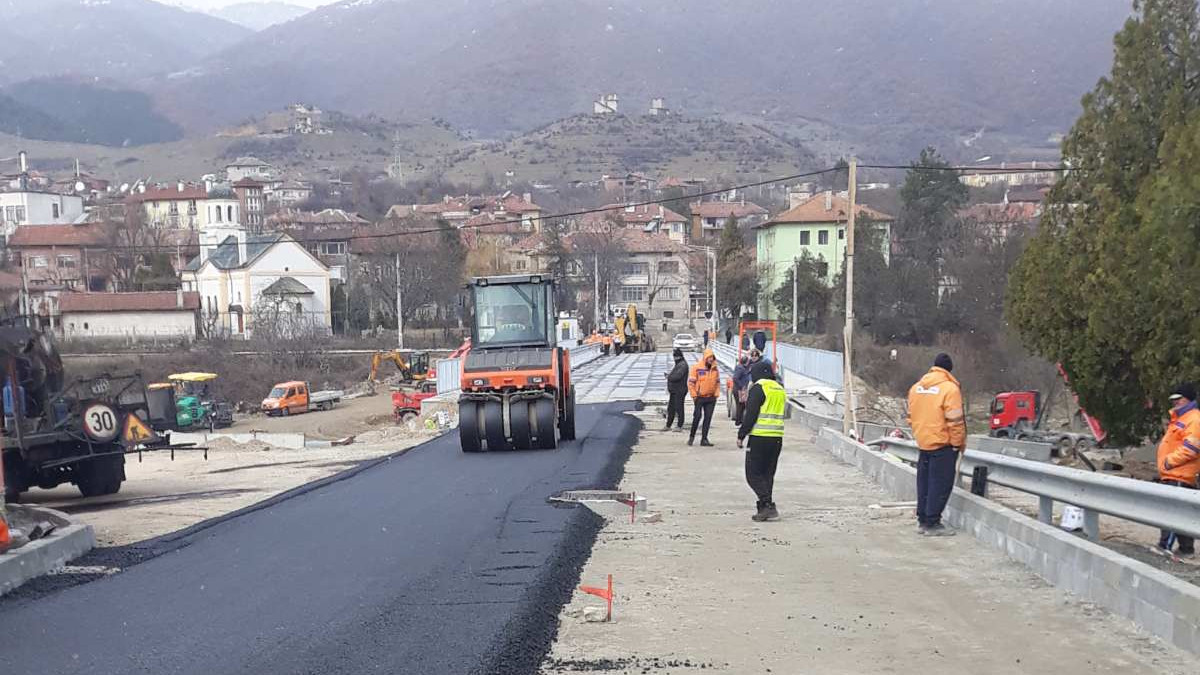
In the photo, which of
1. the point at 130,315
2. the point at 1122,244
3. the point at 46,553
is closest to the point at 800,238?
the point at 130,315

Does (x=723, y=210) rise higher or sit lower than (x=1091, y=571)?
higher

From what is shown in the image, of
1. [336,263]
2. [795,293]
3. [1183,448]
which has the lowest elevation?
[1183,448]

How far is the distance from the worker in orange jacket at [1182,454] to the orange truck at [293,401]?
1906 inches

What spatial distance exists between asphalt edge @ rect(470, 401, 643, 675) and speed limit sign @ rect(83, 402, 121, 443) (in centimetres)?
717

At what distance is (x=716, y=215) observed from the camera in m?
146

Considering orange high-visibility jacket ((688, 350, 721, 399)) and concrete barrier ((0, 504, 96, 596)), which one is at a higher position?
orange high-visibility jacket ((688, 350, 721, 399))

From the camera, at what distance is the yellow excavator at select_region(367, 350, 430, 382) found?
5606cm

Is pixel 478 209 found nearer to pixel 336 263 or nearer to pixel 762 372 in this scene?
pixel 336 263

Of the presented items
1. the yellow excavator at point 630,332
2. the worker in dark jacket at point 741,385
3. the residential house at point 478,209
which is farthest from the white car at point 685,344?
the residential house at point 478,209

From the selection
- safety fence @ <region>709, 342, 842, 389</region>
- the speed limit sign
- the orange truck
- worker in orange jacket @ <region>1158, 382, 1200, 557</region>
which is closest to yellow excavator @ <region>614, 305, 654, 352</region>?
Result: the orange truck

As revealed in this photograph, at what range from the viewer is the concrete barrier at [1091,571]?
6.52m

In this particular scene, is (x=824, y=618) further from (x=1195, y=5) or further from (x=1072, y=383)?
(x=1195, y=5)

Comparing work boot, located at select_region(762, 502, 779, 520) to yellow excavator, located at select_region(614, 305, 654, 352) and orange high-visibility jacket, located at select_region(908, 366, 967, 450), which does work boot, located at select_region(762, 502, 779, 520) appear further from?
yellow excavator, located at select_region(614, 305, 654, 352)

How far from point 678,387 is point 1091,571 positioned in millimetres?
15346
